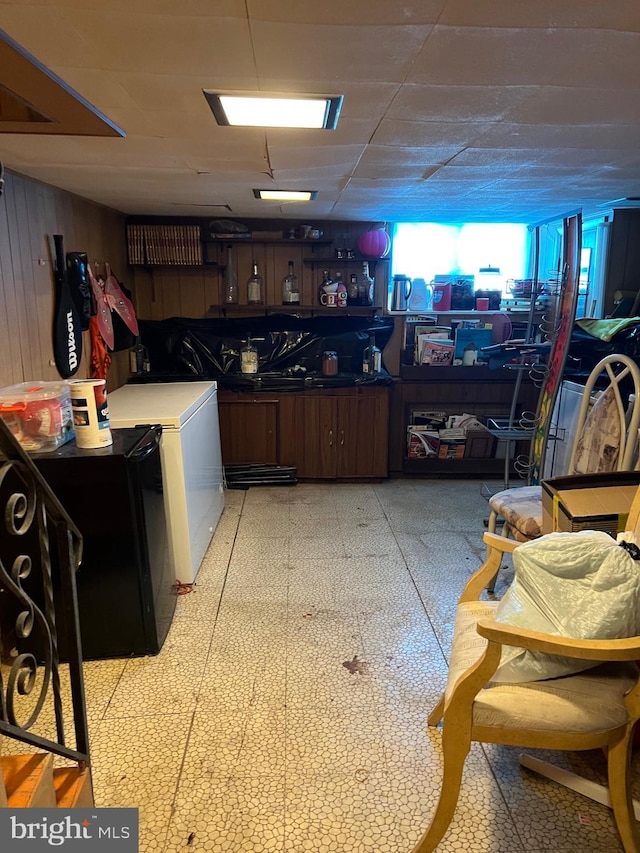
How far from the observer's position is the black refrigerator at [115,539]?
2.20 metres

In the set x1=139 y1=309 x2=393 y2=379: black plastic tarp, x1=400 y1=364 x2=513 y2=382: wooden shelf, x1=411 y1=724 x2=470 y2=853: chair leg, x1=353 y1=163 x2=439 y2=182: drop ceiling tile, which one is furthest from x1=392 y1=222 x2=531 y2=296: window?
x1=411 y1=724 x2=470 y2=853: chair leg

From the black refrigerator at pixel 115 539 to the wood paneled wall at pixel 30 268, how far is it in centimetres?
63

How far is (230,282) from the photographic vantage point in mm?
4551

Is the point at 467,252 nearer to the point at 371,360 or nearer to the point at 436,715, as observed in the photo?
the point at 371,360

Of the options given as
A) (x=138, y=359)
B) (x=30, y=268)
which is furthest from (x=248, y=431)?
(x=30, y=268)

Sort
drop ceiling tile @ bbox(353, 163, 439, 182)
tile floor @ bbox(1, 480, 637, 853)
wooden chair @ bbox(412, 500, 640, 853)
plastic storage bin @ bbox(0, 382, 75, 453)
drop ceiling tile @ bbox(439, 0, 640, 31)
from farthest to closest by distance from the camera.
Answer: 1. drop ceiling tile @ bbox(353, 163, 439, 182)
2. plastic storage bin @ bbox(0, 382, 75, 453)
3. tile floor @ bbox(1, 480, 637, 853)
4. wooden chair @ bbox(412, 500, 640, 853)
5. drop ceiling tile @ bbox(439, 0, 640, 31)

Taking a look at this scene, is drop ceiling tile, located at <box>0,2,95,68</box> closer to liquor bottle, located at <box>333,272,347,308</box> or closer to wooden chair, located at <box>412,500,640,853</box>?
wooden chair, located at <box>412,500,640,853</box>

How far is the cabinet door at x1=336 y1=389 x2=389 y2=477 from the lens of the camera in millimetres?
4391

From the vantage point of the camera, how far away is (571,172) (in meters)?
2.79

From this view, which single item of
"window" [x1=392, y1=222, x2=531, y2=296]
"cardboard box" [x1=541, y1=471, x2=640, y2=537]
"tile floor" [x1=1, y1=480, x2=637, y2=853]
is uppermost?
"window" [x1=392, y1=222, x2=531, y2=296]

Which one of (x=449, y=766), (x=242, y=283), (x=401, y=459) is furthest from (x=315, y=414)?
(x=449, y=766)

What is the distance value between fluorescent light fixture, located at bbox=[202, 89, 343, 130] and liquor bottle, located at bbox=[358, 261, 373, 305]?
8.72 ft

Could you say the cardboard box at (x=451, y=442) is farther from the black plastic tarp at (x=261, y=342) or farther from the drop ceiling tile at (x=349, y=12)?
the drop ceiling tile at (x=349, y=12)

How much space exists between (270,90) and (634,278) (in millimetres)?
3700
